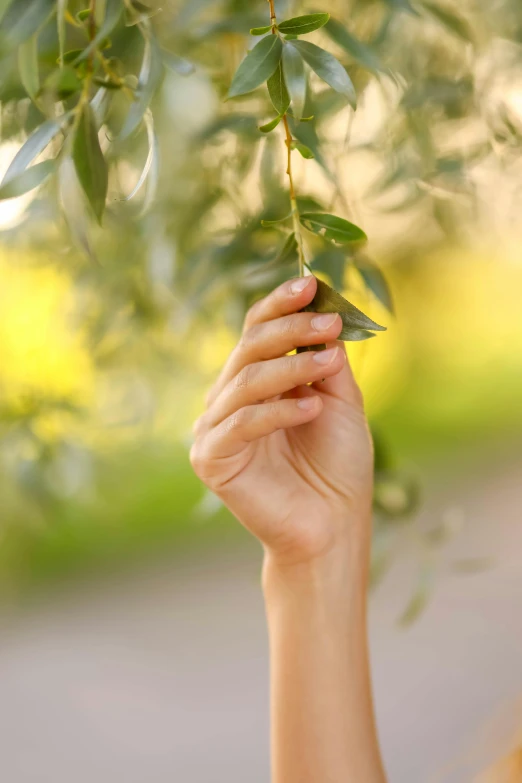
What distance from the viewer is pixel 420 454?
461cm

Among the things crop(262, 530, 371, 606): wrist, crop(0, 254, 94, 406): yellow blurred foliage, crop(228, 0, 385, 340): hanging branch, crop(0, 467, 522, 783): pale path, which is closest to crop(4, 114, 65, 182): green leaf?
crop(228, 0, 385, 340): hanging branch

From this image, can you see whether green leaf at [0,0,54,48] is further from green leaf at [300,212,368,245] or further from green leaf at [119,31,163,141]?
green leaf at [300,212,368,245]

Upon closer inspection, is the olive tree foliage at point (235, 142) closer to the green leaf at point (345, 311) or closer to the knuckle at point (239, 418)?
the green leaf at point (345, 311)

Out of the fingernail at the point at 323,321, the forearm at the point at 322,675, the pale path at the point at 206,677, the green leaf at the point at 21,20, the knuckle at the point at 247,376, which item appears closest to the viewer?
the green leaf at the point at 21,20

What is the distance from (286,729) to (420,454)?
3985 mm

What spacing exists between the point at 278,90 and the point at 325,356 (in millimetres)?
202

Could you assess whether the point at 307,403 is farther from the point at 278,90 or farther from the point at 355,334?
the point at 278,90

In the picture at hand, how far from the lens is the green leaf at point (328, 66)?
437 mm

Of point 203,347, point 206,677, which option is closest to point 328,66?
point 203,347

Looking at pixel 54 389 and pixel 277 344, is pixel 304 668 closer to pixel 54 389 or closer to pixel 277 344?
pixel 277 344

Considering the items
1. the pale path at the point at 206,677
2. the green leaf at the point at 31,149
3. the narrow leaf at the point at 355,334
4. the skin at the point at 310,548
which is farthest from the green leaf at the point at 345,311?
the pale path at the point at 206,677

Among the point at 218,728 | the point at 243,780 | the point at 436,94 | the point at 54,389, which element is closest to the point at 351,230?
the point at 436,94

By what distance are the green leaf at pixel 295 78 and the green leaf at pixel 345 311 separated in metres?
0.13

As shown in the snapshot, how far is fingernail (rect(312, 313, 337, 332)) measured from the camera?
0.52 meters
